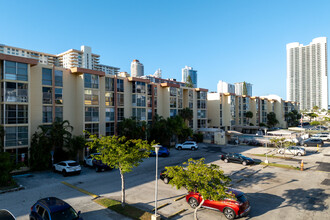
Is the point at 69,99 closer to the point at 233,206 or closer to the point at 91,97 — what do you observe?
the point at 91,97

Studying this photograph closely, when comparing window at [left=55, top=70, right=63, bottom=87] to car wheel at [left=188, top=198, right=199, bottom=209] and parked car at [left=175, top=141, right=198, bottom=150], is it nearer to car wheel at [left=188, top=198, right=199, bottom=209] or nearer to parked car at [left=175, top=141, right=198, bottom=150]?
parked car at [left=175, top=141, right=198, bottom=150]

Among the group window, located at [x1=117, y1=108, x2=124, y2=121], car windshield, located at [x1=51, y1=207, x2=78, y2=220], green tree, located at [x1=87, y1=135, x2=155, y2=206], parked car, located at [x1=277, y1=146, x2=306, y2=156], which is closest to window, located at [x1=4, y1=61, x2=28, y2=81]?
window, located at [x1=117, y1=108, x2=124, y2=121]

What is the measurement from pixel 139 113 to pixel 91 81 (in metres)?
11.6

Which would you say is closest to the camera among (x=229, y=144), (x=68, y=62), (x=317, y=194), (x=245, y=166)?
(x=317, y=194)

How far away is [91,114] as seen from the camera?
3259 centimetres

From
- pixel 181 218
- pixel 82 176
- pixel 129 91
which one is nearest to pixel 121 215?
pixel 181 218

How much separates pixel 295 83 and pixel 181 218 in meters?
211

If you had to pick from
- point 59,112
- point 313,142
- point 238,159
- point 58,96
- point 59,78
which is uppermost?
point 59,78

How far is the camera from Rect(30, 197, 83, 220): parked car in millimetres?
11234

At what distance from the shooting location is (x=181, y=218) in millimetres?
13391

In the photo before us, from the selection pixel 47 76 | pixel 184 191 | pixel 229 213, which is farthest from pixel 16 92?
pixel 229 213

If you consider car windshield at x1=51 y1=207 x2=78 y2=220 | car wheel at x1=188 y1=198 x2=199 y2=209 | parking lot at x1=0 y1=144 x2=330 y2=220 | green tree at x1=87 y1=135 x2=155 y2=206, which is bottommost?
parking lot at x1=0 y1=144 x2=330 y2=220

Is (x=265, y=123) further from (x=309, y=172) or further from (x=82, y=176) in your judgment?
(x=82, y=176)

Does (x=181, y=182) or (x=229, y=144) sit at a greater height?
(x=181, y=182)
